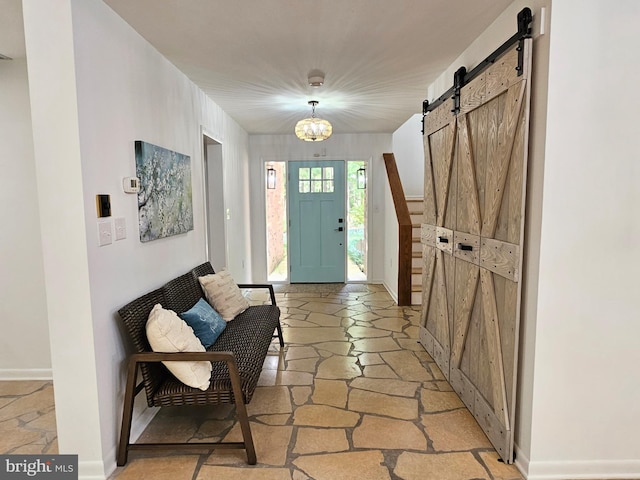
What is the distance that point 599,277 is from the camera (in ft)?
5.95

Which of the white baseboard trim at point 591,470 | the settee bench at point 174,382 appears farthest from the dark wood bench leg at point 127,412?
the white baseboard trim at point 591,470

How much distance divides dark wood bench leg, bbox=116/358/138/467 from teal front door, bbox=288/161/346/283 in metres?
4.41

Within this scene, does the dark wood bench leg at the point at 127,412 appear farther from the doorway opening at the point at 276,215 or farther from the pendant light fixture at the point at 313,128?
the doorway opening at the point at 276,215

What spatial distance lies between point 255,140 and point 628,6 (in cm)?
512

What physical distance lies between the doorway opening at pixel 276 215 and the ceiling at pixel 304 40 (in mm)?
2416

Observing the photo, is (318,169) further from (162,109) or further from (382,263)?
(162,109)

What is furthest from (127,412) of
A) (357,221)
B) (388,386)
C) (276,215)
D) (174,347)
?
(357,221)

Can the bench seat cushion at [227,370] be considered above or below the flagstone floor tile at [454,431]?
above

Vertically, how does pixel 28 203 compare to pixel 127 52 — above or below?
below

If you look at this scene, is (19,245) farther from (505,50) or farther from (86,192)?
(505,50)

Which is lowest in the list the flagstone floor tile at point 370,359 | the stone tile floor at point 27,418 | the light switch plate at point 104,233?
the stone tile floor at point 27,418

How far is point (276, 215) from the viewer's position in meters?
6.42

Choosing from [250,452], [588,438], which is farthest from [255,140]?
[588,438]

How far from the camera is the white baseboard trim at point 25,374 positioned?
3002mm
